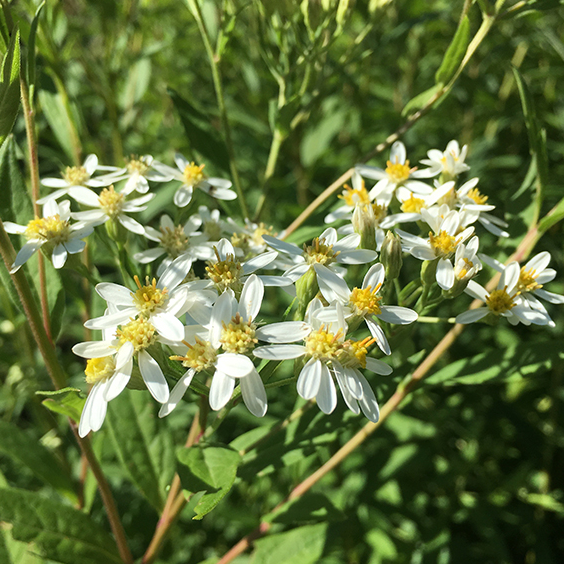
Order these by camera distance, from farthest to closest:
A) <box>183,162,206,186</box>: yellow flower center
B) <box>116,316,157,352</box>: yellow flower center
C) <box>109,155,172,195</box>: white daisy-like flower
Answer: <box>183,162,206,186</box>: yellow flower center, <box>109,155,172,195</box>: white daisy-like flower, <box>116,316,157,352</box>: yellow flower center

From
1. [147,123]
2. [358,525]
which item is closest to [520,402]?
[358,525]

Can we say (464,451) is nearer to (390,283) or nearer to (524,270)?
(524,270)

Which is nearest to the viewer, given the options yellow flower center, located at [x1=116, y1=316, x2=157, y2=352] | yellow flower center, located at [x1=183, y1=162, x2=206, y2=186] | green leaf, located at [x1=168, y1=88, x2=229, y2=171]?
yellow flower center, located at [x1=116, y1=316, x2=157, y2=352]

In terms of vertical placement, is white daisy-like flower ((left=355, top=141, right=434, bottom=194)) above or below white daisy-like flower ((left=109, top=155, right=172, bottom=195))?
below

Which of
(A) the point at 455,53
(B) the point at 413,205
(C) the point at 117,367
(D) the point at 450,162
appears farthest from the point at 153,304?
(A) the point at 455,53

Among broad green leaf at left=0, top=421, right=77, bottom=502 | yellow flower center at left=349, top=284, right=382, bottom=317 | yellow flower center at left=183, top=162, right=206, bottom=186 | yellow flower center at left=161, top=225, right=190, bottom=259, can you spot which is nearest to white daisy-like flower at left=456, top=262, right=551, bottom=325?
yellow flower center at left=349, top=284, right=382, bottom=317

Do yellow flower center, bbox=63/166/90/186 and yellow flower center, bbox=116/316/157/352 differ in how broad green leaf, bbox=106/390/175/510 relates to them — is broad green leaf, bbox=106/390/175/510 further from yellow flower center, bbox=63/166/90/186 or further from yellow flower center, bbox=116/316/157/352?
yellow flower center, bbox=63/166/90/186
